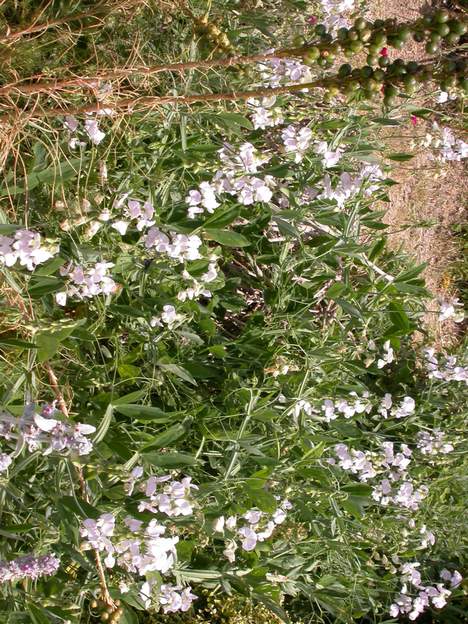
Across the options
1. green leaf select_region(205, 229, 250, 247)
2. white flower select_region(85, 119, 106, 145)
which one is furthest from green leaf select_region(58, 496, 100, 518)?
white flower select_region(85, 119, 106, 145)

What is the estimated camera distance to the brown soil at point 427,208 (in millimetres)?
4137

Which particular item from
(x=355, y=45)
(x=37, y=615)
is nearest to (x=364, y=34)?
(x=355, y=45)

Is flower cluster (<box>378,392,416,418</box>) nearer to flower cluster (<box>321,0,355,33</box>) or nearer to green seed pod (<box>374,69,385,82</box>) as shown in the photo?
flower cluster (<box>321,0,355,33</box>)

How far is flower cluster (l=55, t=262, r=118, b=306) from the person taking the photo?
1876 millimetres

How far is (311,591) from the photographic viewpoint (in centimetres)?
265

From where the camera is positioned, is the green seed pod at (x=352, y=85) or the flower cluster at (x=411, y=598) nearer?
the green seed pod at (x=352, y=85)

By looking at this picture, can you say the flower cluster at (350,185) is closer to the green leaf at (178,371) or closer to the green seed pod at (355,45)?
the green seed pod at (355,45)

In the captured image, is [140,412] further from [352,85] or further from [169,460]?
[352,85]

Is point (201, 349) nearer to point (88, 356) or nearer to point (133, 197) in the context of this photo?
point (88, 356)

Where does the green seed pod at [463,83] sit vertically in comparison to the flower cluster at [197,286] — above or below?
above

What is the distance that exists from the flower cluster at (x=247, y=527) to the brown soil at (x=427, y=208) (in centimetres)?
216

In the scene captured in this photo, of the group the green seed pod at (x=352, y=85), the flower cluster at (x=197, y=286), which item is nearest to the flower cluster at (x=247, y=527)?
the flower cluster at (x=197, y=286)

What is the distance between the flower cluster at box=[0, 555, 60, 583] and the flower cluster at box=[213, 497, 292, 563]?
1.75 ft

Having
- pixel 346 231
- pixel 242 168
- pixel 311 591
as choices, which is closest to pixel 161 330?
pixel 242 168
